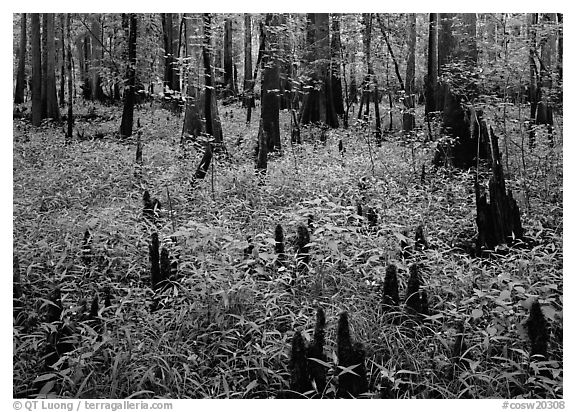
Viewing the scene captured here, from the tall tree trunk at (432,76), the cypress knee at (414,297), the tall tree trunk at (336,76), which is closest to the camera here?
the cypress knee at (414,297)

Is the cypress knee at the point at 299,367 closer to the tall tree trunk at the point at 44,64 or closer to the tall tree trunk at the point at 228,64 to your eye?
the tall tree trunk at the point at 44,64

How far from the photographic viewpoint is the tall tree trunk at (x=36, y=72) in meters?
6.35

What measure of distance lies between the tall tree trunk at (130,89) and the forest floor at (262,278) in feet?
4.72

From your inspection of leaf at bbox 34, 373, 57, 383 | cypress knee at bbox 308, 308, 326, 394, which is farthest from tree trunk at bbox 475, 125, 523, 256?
leaf at bbox 34, 373, 57, 383

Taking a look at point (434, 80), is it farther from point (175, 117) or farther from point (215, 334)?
point (215, 334)

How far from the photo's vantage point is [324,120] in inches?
356

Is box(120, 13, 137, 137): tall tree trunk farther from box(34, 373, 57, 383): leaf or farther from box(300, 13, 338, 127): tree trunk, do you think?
box(34, 373, 57, 383): leaf

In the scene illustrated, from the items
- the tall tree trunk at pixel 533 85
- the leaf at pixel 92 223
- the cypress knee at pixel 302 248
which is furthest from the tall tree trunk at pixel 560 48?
the leaf at pixel 92 223

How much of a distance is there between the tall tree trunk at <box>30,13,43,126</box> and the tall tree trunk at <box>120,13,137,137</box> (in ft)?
3.99

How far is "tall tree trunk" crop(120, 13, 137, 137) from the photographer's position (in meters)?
7.18

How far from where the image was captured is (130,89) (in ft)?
26.7

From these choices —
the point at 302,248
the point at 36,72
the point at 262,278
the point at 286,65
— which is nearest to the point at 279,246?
the point at 302,248

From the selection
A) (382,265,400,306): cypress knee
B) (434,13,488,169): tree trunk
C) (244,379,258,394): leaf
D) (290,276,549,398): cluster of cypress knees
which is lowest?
(244,379,258,394): leaf
